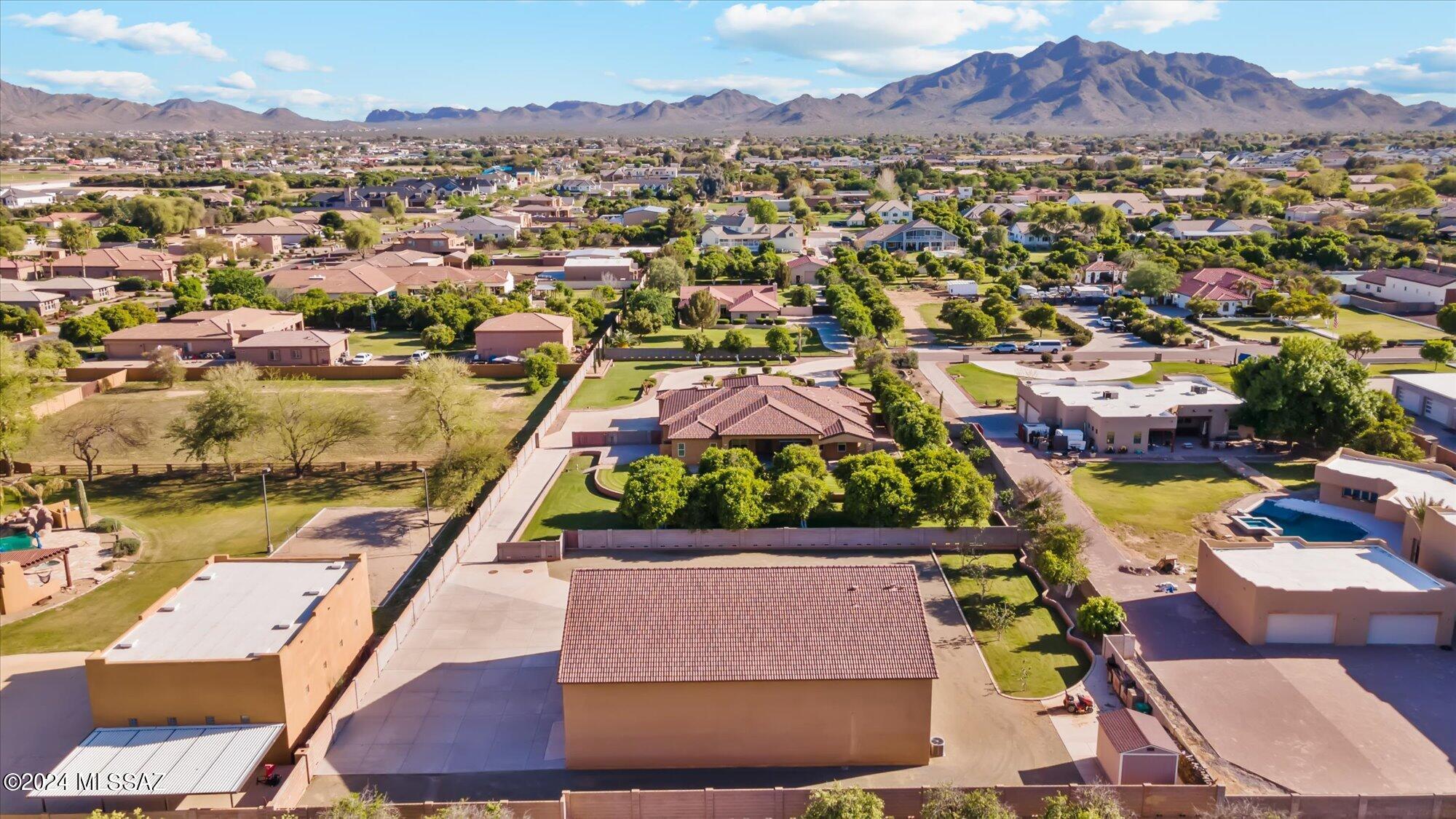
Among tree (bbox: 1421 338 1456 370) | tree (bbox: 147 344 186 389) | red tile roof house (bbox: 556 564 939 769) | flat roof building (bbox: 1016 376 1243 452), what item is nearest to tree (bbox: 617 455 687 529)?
red tile roof house (bbox: 556 564 939 769)

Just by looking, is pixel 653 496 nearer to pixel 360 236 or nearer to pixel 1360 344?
pixel 1360 344

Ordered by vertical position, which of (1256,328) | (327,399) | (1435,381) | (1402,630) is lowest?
(1402,630)

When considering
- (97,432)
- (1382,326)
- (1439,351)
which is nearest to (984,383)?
(1439,351)

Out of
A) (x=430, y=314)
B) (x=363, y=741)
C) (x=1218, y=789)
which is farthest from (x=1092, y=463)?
(x=430, y=314)

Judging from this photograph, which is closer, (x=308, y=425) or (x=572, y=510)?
(x=572, y=510)

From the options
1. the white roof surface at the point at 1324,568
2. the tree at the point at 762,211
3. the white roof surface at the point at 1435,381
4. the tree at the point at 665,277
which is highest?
the tree at the point at 762,211

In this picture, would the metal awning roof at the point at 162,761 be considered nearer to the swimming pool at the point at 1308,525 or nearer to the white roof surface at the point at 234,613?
the white roof surface at the point at 234,613

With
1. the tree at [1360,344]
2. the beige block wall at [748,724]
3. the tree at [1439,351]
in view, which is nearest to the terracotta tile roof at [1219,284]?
the tree at [1360,344]
